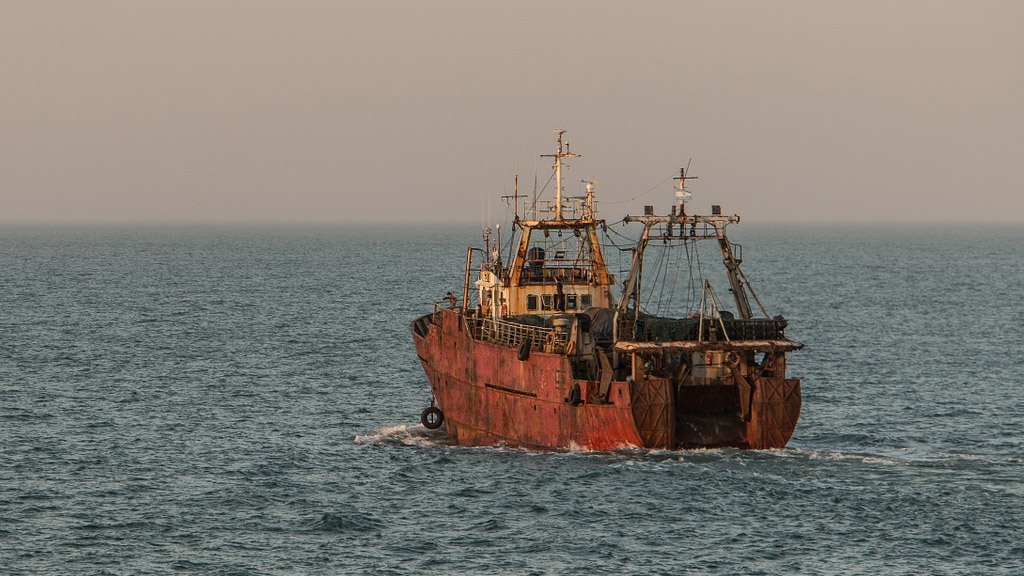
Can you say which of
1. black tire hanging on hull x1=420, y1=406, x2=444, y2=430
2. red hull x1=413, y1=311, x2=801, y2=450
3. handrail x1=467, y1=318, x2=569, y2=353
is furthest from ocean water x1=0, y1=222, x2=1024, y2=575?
handrail x1=467, y1=318, x2=569, y2=353

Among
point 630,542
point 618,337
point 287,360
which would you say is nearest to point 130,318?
point 287,360

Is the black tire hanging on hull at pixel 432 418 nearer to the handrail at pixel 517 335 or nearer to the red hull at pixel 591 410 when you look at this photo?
the red hull at pixel 591 410

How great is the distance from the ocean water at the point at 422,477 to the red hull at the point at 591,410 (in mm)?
737

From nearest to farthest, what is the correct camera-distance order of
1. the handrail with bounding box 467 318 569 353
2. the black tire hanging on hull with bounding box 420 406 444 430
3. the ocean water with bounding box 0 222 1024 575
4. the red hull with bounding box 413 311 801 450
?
1. the ocean water with bounding box 0 222 1024 575
2. the red hull with bounding box 413 311 801 450
3. the handrail with bounding box 467 318 569 353
4. the black tire hanging on hull with bounding box 420 406 444 430

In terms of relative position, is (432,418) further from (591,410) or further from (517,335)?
(591,410)

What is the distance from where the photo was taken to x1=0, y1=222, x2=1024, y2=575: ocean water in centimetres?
3494

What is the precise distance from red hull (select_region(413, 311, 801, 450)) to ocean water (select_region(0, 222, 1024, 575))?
29.0 inches

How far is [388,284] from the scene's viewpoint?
14312cm

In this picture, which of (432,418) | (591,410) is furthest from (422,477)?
(432,418)

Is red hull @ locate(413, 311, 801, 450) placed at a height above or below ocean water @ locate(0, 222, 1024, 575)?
above

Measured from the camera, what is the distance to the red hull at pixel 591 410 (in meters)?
42.6

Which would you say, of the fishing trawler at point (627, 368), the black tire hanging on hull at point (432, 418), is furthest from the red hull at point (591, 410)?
the black tire hanging on hull at point (432, 418)

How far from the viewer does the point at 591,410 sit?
4344 centimetres

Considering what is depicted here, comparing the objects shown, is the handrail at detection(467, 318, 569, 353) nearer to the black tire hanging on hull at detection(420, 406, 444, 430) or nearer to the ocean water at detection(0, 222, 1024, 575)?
the ocean water at detection(0, 222, 1024, 575)
